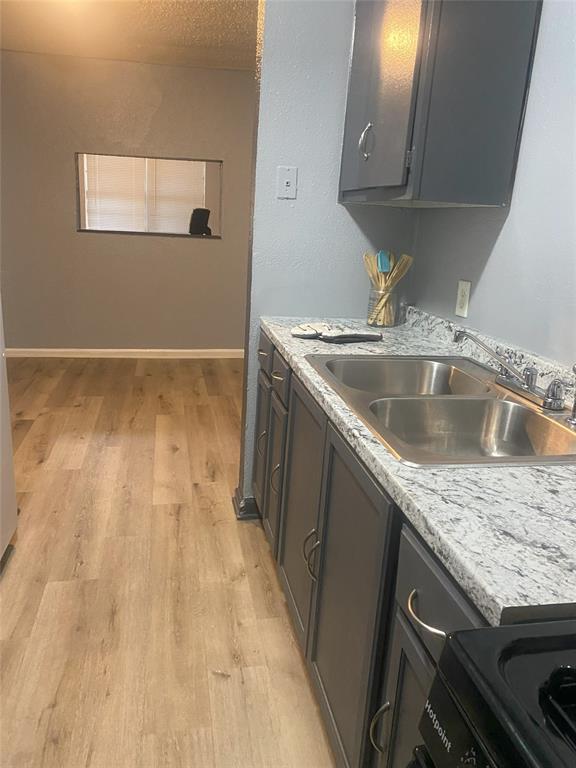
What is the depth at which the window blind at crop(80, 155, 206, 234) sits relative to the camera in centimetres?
615

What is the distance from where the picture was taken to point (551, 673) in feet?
1.85

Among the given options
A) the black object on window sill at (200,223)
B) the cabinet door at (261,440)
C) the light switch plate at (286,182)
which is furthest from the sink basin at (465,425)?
the black object on window sill at (200,223)

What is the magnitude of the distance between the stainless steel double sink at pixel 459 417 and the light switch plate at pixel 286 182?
0.82 meters

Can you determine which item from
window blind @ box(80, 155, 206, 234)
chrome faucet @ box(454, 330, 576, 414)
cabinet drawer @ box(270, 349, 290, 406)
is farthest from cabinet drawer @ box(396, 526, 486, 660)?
window blind @ box(80, 155, 206, 234)

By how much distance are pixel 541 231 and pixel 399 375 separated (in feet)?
1.87

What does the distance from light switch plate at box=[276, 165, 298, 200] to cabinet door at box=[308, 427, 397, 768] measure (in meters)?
1.22

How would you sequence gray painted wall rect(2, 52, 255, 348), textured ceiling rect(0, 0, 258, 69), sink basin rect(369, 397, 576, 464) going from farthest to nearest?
1. gray painted wall rect(2, 52, 255, 348)
2. textured ceiling rect(0, 0, 258, 69)
3. sink basin rect(369, 397, 576, 464)

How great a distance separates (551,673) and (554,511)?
0.38 meters

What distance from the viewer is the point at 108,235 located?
496cm

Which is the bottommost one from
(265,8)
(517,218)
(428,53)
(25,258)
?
(25,258)

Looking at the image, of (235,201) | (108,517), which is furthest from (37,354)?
(108,517)

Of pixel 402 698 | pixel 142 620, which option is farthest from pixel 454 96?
pixel 142 620

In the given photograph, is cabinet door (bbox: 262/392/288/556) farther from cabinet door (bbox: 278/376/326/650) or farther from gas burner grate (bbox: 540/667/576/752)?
gas burner grate (bbox: 540/667/576/752)

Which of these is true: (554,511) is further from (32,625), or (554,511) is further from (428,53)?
(32,625)
